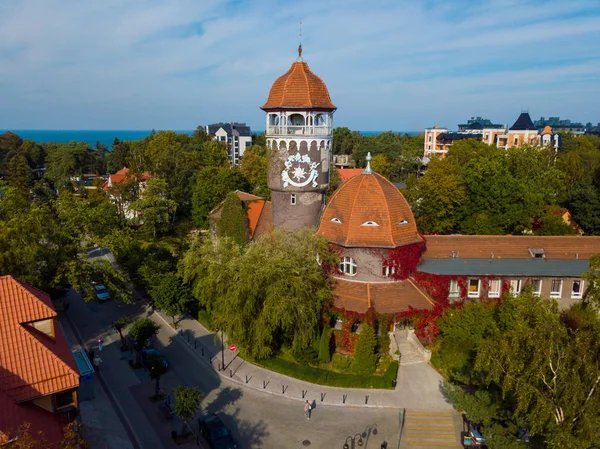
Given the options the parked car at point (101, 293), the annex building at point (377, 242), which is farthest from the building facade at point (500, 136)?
the parked car at point (101, 293)

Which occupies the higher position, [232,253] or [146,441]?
[232,253]

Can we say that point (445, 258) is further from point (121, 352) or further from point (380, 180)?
point (121, 352)

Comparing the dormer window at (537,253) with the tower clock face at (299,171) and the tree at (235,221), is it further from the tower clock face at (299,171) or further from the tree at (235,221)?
the tree at (235,221)

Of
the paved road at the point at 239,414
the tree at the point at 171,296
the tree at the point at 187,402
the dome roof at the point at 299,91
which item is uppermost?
the dome roof at the point at 299,91

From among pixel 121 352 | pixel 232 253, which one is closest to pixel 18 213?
pixel 121 352

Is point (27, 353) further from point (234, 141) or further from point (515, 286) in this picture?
point (234, 141)

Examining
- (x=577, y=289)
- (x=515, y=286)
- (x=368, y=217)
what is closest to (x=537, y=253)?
(x=515, y=286)

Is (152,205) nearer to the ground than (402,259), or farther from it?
farther from it
